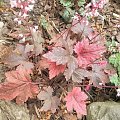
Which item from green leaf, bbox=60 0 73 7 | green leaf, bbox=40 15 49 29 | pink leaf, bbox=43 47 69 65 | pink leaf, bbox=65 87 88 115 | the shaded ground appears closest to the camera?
pink leaf, bbox=43 47 69 65

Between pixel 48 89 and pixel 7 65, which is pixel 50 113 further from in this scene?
pixel 7 65

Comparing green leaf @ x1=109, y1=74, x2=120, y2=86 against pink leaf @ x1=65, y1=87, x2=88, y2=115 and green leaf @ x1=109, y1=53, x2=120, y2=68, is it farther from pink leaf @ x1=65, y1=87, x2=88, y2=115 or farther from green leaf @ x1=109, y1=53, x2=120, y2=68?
pink leaf @ x1=65, y1=87, x2=88, y2=115

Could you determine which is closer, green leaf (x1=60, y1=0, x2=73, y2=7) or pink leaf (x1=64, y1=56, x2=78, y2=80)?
pink leaf (x1=64, y1=56, x2=78, y2=80)

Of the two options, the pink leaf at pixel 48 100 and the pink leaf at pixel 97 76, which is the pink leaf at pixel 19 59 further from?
the pink leaf at pixel 97 76

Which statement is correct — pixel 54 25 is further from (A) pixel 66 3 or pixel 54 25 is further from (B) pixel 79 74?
(B) pixel 79 74

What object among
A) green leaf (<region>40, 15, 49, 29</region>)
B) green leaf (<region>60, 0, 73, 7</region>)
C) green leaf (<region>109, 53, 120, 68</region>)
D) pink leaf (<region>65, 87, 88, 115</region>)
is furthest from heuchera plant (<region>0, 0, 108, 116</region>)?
green leaf (<region>60, 0, 73, 7</region>)

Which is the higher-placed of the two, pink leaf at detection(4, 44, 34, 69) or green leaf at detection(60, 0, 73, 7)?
green leaf at detection(60, 0, 73, 7)

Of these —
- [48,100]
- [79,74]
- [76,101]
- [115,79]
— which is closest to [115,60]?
[115,79]

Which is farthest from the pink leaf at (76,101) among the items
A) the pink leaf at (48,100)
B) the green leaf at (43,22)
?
the green leaf at (43,22)
